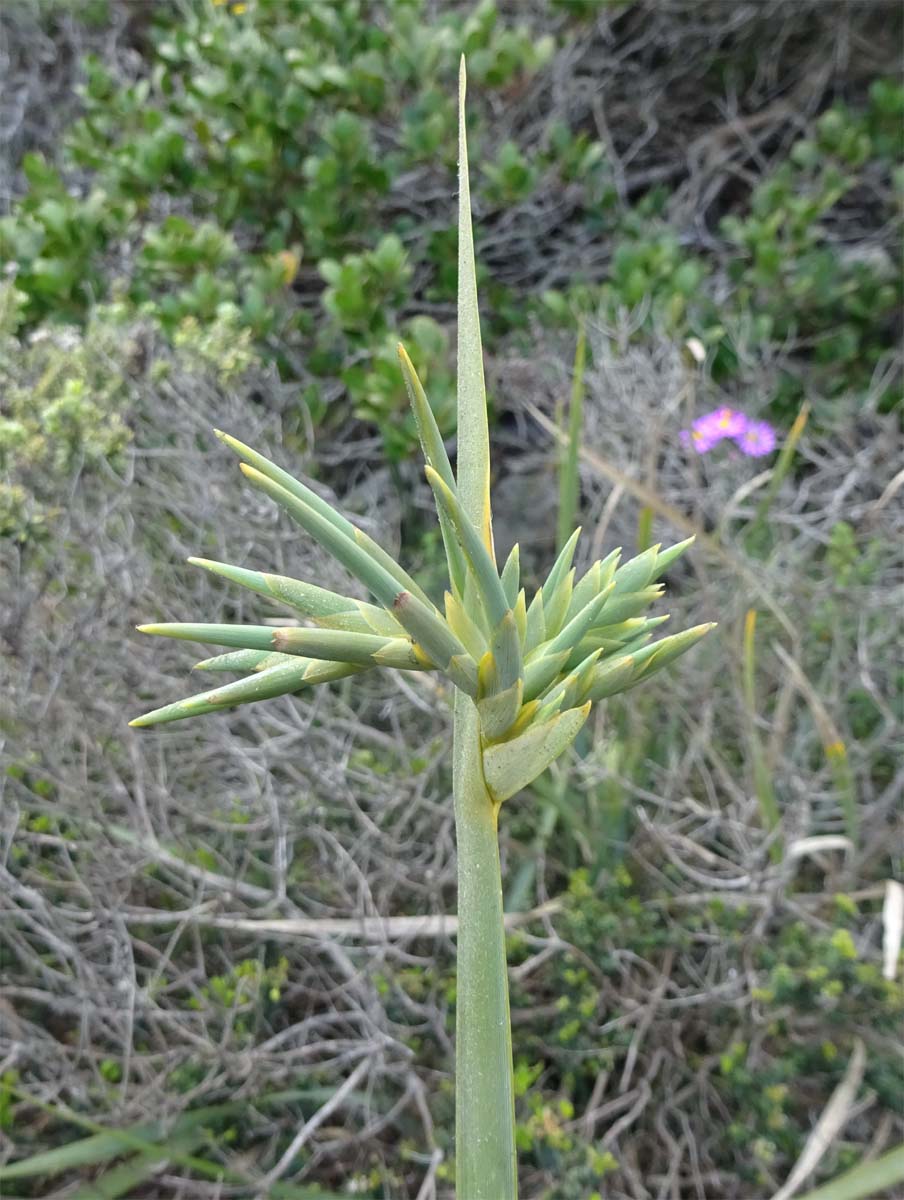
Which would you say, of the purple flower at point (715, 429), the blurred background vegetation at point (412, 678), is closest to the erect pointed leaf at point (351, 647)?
the blurred background vegetation at point (412, 678)

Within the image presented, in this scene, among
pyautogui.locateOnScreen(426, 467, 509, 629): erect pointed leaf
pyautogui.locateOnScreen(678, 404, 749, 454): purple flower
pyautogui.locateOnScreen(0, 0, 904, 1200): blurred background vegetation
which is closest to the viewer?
pyautogui.locateOnScreen(426, 467, 509, 629): erect pointed leaf

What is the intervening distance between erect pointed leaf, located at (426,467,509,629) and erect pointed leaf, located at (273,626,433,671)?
31 mm

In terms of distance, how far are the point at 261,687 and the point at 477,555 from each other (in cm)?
9

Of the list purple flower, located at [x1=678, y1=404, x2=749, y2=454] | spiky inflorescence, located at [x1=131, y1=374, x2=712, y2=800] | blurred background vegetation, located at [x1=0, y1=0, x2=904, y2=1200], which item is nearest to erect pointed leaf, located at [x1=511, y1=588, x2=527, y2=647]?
spiky inflorescence, located at [x1=131, y1=374, x2=712, y2=800]

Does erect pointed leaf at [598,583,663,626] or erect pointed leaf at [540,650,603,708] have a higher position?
erect pointed leaf at [598,583,663,626]

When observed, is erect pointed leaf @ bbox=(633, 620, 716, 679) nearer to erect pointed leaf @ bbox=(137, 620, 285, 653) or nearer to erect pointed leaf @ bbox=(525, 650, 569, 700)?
erect pointed leaf @ bbox=(525, 650, 569, 700)

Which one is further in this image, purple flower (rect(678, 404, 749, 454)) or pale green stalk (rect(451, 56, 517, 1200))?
purple flower (rect(678, 404, 749, 454))

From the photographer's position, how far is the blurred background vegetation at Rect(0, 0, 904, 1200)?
3.12ft

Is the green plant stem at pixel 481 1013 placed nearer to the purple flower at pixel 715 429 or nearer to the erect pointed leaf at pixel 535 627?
the erect pointed leaf at pixel 535 627

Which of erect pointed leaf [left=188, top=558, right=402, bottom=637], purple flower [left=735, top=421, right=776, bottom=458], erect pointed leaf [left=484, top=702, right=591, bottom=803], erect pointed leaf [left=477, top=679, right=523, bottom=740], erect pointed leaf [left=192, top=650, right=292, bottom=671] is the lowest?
erect pointed leaf [left=484, top=702, right=591, bottom=803]

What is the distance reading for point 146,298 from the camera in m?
1.46

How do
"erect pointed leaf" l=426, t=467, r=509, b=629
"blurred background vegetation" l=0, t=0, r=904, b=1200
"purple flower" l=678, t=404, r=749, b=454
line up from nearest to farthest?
"erect pointed leaf" l=426, t=467, r=509, b=629
"blurred background vegetation" l=0, t=0, r=904, b=1200
"purple flower" l=678, t=404, r=749, b=454

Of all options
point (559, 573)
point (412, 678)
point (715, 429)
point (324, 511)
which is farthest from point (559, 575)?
point (715, 429)

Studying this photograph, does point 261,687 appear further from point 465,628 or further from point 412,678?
point 412,678
